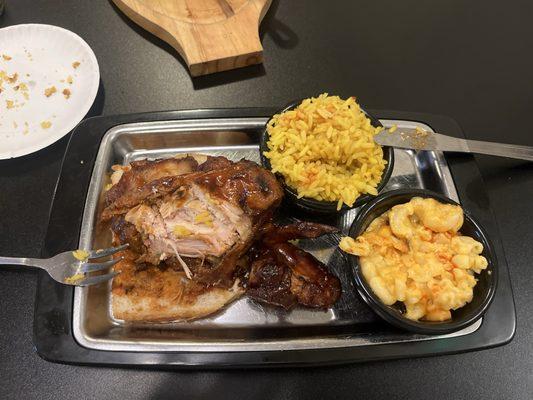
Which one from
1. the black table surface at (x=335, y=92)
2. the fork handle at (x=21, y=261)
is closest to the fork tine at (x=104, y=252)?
the fork handle at (x=21, y=261)

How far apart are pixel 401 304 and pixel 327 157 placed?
2.54ft

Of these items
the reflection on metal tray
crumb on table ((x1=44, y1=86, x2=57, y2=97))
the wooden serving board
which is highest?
the wooden serving board

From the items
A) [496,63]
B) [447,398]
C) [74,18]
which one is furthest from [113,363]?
[496,63]

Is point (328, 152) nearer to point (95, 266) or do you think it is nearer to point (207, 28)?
point (95, 266)

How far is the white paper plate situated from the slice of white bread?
1.05 m

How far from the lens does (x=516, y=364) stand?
6.84 feet

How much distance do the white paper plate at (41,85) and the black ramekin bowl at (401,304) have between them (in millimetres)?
1865

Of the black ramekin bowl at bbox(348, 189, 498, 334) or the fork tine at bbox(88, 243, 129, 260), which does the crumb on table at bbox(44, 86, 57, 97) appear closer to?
the fork tine at bbox(88, 243, 129, 260)

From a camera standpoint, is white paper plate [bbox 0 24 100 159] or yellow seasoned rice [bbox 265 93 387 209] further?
white paper plate [bbox 0 24 100 159]

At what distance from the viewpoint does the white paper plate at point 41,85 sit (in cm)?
252

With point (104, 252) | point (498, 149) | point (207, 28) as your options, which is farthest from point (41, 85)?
point (498, 149)

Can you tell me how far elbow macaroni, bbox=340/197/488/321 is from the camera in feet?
5.66

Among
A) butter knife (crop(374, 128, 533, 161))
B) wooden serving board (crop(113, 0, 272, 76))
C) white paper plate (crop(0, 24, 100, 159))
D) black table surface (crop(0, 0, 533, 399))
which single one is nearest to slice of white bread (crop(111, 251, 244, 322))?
black table surface (crop(0, 0, 533, 399))

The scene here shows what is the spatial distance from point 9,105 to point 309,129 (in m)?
2.04
